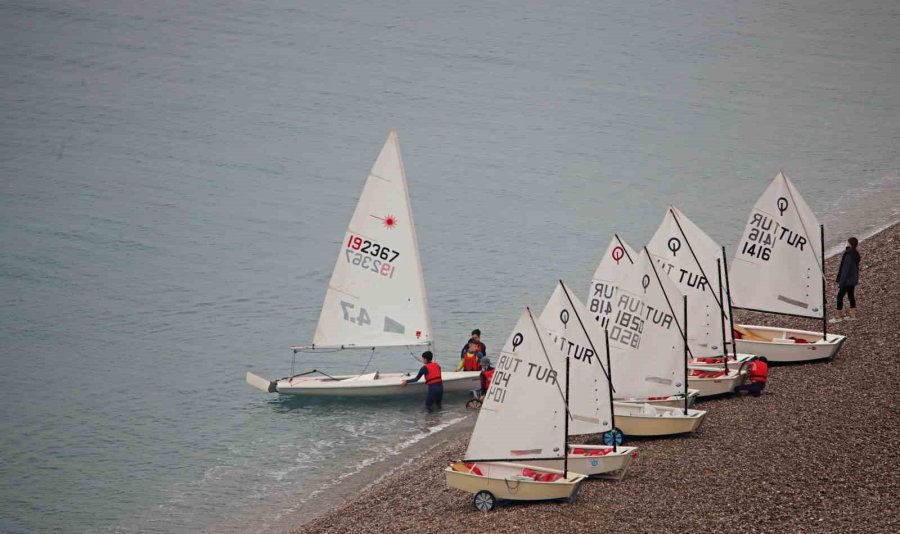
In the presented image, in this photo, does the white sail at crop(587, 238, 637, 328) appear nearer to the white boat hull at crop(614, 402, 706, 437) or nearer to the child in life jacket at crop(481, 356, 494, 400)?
the white boat hull at crop(614, 402, 706, 437)

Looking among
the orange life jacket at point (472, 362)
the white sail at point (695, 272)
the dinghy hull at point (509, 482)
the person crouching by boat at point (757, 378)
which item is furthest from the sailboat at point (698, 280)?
the dinghy hull at point (509, 482)

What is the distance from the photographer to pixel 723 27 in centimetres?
11856

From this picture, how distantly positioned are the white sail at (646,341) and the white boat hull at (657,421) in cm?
95

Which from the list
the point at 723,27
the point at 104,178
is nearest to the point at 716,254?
the point at 104,178

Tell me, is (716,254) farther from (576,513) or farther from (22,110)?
(22,110)

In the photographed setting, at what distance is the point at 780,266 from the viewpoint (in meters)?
32.6

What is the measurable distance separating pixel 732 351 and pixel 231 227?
119ft

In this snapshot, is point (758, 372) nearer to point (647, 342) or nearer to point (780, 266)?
point (647, 342)

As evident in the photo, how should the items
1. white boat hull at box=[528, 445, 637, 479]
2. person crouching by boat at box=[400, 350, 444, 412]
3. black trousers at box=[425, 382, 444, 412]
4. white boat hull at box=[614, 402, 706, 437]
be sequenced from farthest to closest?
black trousers at box=[425, 382, 444, 412]
person crouching by boat at box=[400, 350, 444, 412]
white boat hull at box=[614, 402, 706, 437]
white boat hull at box=[528, 445, 637, 479]

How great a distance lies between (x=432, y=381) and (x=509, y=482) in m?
11.3

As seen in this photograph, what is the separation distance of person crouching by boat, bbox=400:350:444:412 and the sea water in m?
0.52

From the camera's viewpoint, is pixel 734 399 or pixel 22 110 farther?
pixel 22 110

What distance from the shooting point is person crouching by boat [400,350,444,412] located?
32750mm

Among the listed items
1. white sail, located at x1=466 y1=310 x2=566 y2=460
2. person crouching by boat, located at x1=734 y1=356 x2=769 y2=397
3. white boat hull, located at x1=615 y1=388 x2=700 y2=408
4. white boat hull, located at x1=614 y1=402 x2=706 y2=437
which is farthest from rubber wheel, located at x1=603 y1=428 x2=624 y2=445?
person crouching by boat, located at x1=734 y1=356 x2=769 y2=397
